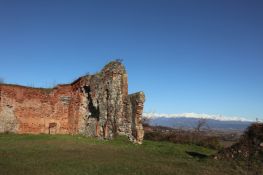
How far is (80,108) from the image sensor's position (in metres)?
26.0

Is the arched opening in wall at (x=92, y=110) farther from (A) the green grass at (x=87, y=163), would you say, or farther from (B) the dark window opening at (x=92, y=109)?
(A) the green grass at (x=87, y=163)

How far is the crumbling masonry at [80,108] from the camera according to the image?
72.4 feet

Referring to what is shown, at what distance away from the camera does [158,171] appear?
1181 centimetres

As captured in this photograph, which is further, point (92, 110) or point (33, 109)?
point (92, 110)

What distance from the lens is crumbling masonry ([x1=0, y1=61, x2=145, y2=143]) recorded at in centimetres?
2208

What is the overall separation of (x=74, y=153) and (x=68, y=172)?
13.9ft

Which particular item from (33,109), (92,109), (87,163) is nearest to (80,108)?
(92,109)

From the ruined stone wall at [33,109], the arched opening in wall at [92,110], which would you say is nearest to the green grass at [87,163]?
the arched opening in wall at [92,110]

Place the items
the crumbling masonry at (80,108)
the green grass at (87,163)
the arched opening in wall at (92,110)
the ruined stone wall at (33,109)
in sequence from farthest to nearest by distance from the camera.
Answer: the arched opening in wall at (92,110)
the ruined stone wall at (33,109)
the crumbling masonry at (80,108)
the green grass at (87,163)

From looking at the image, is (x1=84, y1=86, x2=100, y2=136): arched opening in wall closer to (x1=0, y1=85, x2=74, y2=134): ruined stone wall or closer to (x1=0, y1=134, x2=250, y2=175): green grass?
(x1=0, y1=85, x2=74, y2=134): ruined stone wall

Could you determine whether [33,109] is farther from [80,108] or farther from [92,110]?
[92,110]

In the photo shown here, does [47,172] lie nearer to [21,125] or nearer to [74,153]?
[74,153]

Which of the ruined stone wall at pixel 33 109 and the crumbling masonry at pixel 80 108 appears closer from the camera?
the crumbling masonry at pixel 80 108

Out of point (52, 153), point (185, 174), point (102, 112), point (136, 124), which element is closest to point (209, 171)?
point (185, 174)
